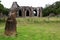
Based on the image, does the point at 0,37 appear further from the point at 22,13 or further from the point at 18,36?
the point at 22,13

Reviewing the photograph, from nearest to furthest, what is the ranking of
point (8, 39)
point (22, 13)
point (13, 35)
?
point (8, 39)
point (13, 35)
point (22, 13)

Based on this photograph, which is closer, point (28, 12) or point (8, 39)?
point (8, 39)

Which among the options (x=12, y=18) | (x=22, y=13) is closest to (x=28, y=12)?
(x=22, y=13)

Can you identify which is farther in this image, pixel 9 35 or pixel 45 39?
pixel 9 35

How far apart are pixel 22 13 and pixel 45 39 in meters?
39.5

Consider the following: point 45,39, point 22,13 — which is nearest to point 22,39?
point 45,39

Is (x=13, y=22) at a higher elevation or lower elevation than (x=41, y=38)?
higher

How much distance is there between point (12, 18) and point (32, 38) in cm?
306

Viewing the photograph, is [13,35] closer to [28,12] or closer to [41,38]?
[41,38]

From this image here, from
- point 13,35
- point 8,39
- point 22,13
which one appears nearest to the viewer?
point 8,39

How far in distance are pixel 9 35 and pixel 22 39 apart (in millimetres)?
1745

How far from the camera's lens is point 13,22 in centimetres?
1864

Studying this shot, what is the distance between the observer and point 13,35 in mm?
17953

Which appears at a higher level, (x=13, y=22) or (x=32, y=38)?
(x=13, y=22)
